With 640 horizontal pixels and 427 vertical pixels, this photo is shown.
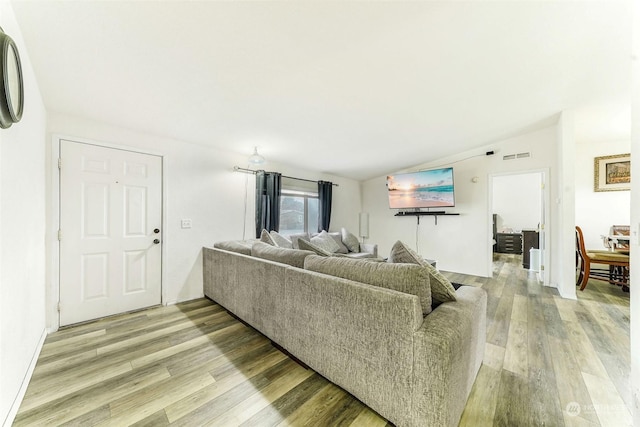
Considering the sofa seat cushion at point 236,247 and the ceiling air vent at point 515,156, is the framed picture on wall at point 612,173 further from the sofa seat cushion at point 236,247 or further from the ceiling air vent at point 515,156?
the sofa seat cushion at point 236,247

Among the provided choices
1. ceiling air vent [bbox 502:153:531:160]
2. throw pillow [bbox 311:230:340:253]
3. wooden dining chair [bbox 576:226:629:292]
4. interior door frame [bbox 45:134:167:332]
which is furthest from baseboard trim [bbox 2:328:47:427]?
ceiling air vent [bbox 502:153:531:160]

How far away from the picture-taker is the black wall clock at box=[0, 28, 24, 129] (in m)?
1.06

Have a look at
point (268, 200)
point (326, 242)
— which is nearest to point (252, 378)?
point (268, 200)

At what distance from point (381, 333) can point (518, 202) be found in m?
7.99

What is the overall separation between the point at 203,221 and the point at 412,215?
4202 mm

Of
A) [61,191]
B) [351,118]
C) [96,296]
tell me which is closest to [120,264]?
[96,296]

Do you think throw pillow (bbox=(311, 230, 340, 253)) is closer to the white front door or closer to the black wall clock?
the white front door

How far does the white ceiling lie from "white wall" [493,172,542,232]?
4004 millimetres

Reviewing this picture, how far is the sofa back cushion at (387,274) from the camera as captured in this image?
125 centimetres

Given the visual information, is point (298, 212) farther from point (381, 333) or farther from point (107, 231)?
point (381, 333)

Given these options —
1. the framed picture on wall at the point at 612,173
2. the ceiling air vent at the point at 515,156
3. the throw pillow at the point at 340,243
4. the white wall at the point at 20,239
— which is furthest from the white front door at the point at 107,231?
the framed picture on wall at the point at 612,173

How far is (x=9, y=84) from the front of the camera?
1.12 meters

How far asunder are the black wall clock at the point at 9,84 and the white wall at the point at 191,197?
1413 mm

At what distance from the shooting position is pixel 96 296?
2.47 meters
